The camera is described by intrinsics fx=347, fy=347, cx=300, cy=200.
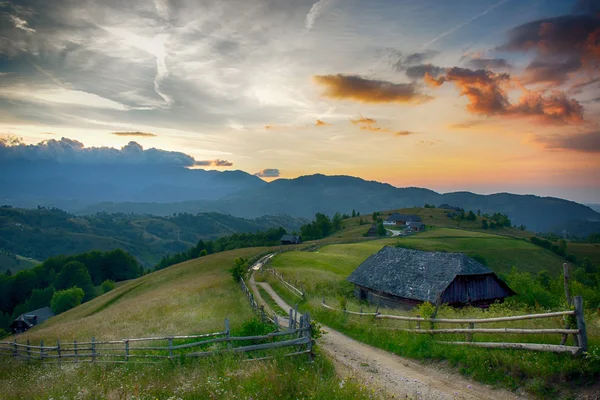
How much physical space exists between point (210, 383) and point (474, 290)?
111 ft

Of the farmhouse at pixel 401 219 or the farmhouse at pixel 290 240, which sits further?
the farmhouse at pixel 401 219

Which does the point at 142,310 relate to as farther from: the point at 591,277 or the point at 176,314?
the point at 591,277

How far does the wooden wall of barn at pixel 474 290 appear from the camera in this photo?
35500 millimetres

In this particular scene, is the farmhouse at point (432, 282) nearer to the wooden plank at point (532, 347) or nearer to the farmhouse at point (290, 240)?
the wooden plank at point (532, 347)

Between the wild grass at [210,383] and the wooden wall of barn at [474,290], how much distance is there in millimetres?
26137

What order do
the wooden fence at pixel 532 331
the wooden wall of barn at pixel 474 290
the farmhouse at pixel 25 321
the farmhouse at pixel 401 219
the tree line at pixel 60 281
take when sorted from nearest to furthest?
the wooden fence at pixel 532 331 → the wooden wall of barn at pixel 474 290 → the farmhouse at pixel 25 321 → the tree line at pixel 60 281 → the farmhouse at pixel 401 219

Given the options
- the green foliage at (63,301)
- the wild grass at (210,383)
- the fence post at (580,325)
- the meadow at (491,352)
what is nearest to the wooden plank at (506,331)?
the fence post at (580,325)

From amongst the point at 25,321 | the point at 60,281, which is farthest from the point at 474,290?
the point at 60,281

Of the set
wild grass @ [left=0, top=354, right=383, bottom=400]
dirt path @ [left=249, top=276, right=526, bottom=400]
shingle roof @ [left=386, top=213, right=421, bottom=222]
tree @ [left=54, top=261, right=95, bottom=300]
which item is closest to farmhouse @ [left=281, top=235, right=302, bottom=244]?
shingle roof @ [left=386, top=213, right=421, bottom=222]

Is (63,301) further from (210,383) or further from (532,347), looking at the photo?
(532,347)

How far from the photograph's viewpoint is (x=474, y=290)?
121 feet

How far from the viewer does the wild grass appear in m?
10.1

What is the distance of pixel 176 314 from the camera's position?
34469 millimetres

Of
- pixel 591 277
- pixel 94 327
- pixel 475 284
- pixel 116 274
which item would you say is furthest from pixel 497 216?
pixel 94 327
